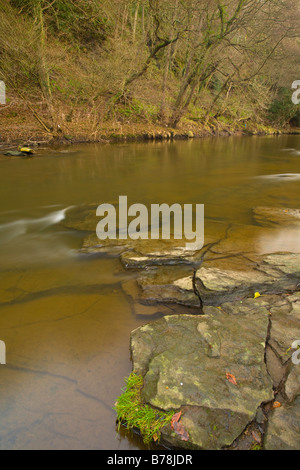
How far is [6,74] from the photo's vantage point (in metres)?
14.2

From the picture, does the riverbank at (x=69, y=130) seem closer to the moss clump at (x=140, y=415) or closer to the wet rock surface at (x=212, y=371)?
the wet rock surface at (x=212, y=371)

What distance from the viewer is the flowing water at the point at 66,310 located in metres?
1.70

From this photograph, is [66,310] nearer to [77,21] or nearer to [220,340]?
[220,340]

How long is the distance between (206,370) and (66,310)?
148 centimetres

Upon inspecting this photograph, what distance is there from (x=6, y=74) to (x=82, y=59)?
21.3ft

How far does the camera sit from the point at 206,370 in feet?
6.05

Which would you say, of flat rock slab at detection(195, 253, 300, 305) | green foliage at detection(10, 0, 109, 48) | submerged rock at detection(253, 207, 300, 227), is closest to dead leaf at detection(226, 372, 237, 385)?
flat rock slab at detection(195, 253, 300, 305)

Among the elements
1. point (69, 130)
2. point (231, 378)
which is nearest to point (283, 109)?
point (69, 130)

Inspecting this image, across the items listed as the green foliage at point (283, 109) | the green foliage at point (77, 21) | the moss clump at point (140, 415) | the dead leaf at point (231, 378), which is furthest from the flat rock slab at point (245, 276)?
the green foliage at point (283, 109)

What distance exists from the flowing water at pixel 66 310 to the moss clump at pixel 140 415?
66mm

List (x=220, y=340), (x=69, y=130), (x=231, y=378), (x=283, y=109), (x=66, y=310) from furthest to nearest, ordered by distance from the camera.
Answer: (x=283, y=109)
(x=69, y=130)
(x=66, y=310)
(x=220, y=340)
(x=231, y=378)

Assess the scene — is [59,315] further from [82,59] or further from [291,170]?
[82,59]

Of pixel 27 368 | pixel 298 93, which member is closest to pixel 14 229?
pixel 27 368

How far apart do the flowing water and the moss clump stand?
7 centimetres
